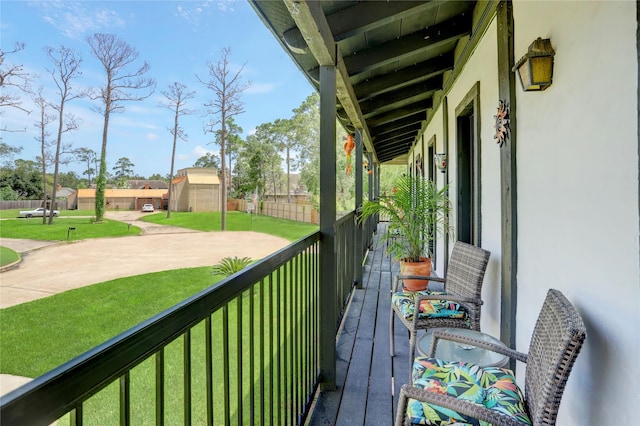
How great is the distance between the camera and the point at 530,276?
1.74 meters

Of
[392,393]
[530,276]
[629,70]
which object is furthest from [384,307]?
[629,70]

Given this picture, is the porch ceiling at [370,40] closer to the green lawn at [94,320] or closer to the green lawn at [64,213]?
the green lawn at [94,320]

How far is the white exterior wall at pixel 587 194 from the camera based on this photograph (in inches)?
40.7

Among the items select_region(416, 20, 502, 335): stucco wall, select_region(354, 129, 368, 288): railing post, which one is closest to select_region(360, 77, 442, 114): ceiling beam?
select_region(354, 129, 368, 288): railing post

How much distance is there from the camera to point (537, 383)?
47.1 inches

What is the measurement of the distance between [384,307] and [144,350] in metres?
3.17

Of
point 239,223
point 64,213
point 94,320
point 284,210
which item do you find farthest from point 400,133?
point 284,210

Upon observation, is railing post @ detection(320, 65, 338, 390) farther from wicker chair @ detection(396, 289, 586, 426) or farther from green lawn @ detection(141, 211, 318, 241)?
green lawn @ detection(141, 211, 318, 241)

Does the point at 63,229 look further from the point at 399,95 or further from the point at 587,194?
the point at 587,194

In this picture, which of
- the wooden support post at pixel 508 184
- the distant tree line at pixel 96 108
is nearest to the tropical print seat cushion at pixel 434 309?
the wooden support post at pixel 508 184

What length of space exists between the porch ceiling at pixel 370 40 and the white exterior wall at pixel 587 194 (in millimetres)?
821

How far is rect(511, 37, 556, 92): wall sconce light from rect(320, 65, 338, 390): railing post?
992 mm

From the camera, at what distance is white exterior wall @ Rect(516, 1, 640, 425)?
1.03 meters

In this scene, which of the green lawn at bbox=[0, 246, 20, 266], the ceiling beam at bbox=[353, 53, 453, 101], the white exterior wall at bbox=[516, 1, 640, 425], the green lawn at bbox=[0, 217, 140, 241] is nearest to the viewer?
the white exterior wall at bbox=[516, 1, 640, 425]
